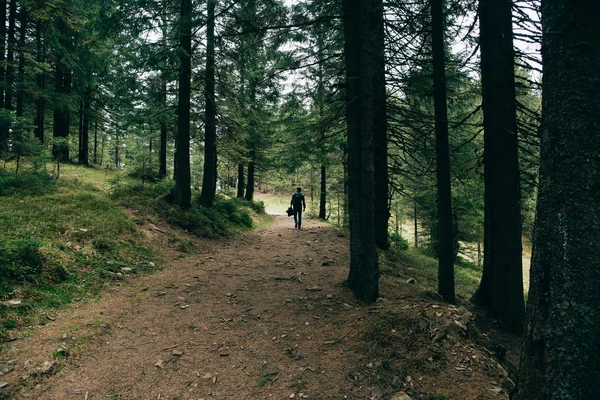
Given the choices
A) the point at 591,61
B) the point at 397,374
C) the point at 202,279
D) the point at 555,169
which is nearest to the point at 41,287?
the point at 202,279

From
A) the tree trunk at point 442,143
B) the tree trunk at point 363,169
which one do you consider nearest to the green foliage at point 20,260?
the tree trunk at point 363,169

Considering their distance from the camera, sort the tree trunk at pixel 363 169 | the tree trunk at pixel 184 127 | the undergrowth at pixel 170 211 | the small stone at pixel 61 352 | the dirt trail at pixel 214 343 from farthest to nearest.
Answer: the tree trunk at pixel 184 127, the undergrowth at pixel 170 211, the tree trunk at pixel 363 169, the small stone at pixel 61 352, the dirt trail at pixel 214 343

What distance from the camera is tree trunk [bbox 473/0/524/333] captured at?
6.43 metres

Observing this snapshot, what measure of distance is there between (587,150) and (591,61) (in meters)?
0.67

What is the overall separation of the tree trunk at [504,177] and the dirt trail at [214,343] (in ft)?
6.54

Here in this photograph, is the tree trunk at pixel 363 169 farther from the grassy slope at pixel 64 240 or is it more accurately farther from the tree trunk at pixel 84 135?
the tree trunk at pixel 84 135

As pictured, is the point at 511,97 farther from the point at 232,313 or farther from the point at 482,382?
the point at 232,313

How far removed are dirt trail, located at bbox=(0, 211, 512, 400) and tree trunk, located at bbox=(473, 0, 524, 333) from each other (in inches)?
78.5

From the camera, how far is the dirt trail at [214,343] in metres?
3.38

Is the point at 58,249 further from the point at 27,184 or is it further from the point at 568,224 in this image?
the point at 568,224

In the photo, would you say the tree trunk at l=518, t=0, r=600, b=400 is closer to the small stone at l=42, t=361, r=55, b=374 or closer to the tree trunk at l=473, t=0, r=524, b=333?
the tree trunk at l=473, t=0, r=524, b=333

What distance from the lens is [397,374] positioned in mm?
3518

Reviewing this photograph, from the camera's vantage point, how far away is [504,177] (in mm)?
6508

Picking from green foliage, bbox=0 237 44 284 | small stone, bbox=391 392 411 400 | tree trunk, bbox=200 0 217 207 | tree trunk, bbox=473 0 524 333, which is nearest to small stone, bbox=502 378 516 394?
small stone, bbox=391 392 411 400
